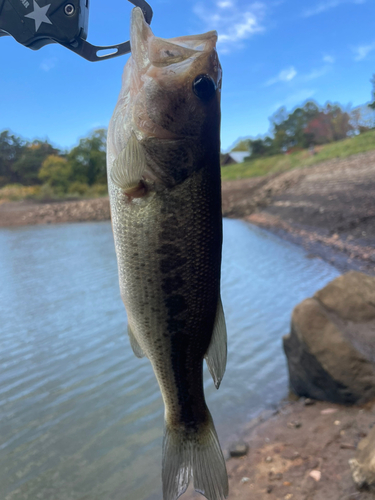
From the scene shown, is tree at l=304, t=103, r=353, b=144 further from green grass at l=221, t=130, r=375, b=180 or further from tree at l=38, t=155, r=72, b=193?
tree at l=38, t=155, r=72, b=193

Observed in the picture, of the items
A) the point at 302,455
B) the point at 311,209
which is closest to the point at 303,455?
the point at 302,455

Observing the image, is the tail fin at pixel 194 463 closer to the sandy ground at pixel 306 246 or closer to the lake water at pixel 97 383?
the sandy ground at pixel 306 246

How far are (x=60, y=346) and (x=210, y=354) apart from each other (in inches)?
252

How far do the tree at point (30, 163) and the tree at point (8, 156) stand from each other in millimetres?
357

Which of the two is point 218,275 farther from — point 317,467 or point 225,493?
point 317,467

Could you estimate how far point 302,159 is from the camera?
A: 1388 inches

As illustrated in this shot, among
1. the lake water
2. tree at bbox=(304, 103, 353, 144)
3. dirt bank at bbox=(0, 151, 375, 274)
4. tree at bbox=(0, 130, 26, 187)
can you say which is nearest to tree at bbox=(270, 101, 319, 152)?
tree at bbox=(304, 103, 353, 144)

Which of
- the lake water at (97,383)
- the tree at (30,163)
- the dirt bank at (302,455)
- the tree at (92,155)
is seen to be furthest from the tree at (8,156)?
the dirt bank at (302,455)

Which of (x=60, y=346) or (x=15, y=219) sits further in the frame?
(x=15, y=219)

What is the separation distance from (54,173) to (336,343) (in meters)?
34.9

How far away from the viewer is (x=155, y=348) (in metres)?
1.58

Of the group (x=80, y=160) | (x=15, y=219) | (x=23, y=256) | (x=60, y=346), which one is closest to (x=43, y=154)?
(x=15, y=219)

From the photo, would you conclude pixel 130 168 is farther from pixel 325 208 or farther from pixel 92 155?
pixel 325 208

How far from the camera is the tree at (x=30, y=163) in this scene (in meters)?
38.0
